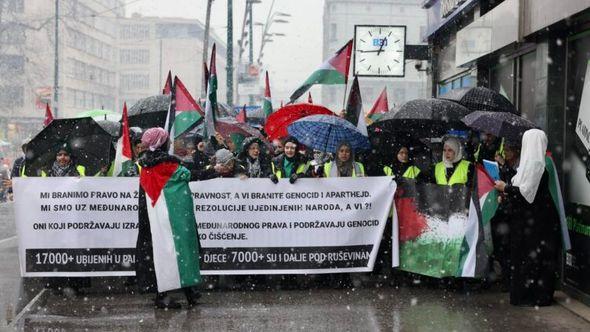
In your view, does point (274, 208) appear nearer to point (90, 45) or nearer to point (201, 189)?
point (201, 189)

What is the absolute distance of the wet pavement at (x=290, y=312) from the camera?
292 inches

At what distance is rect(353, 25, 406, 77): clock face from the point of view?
21062 mm

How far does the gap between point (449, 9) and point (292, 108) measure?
6.76 m

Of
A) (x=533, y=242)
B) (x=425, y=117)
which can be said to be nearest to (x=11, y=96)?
(x=425, y=117)

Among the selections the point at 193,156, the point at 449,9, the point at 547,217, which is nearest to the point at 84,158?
the point at 193,156

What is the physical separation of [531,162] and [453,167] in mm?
1274

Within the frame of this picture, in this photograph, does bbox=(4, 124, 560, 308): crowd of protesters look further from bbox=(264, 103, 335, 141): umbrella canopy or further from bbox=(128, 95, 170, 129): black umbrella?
bbox=(128, 95, 170, 129): black umbrella

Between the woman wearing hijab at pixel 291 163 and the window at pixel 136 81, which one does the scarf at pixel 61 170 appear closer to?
the woman wearing hijab at pixel 291 163

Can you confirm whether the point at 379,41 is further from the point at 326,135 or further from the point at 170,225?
the point at 170,225

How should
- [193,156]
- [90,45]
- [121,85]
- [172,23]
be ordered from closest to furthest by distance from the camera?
[193,156] < [90,45] < [121,85] < [172,23]

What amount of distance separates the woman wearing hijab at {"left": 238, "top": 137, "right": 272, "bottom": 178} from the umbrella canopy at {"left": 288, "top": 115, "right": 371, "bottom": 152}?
54 centimetres

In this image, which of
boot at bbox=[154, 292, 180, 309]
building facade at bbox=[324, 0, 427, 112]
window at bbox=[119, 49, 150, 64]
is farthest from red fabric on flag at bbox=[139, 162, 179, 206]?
building facade at bbox=[324, 0, 427, 112]

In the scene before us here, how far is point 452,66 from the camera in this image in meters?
18.4

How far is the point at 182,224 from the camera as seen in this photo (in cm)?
821
